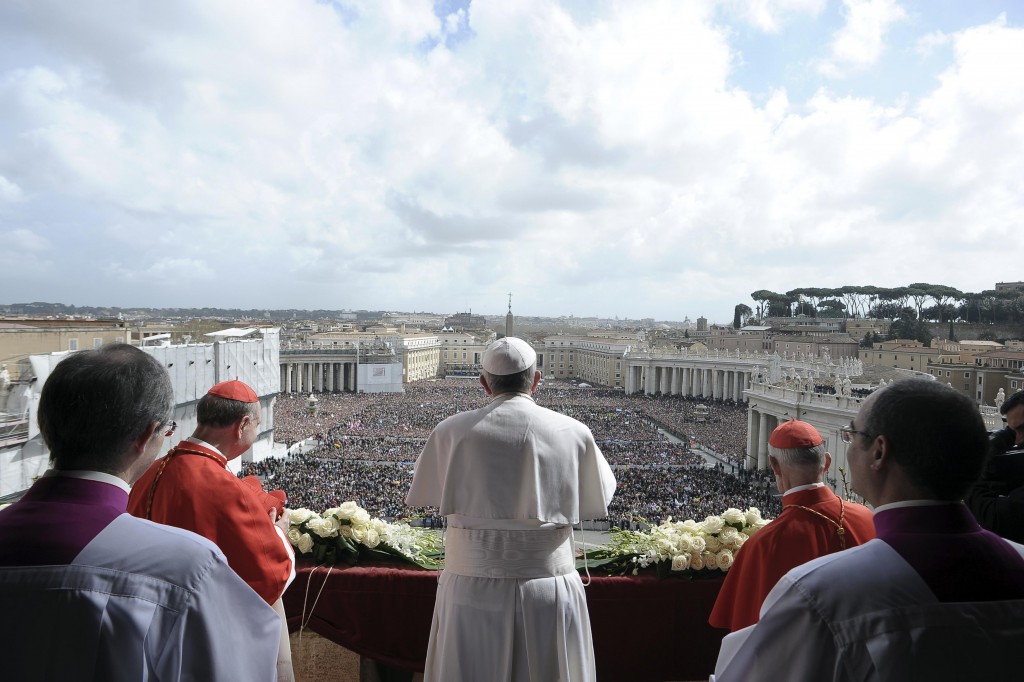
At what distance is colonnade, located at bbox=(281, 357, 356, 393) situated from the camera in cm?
6625

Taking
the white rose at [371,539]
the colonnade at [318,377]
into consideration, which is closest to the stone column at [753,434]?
the white rose at [371,539]

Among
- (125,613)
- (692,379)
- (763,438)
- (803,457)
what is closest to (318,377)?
(692,379)

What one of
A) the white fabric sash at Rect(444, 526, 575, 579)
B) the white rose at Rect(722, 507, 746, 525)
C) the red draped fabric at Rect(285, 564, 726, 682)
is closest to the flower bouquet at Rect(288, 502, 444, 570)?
the red draped fabric at Rect(285, 564, 726, 682)

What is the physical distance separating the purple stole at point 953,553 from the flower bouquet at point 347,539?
10.2 feet

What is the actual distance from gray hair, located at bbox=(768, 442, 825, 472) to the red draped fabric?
132cm

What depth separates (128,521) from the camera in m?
1.56

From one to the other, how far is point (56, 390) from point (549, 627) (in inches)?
82.9

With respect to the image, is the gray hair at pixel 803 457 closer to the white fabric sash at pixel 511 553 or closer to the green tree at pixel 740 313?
the white fabric sash at pixel 511 553

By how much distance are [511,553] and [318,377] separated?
69.1 meters

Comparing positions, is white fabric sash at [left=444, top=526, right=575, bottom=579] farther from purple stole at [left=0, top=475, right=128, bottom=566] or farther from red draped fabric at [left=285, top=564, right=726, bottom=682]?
purple stole at [left=0, top=475, right=128, bottom=566]

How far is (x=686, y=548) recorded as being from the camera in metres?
4.00

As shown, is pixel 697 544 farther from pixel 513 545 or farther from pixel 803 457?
pixel 513 545

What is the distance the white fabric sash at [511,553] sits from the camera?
2842 millimetres

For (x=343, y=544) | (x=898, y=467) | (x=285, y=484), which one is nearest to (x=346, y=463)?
(x=285, y=484)
